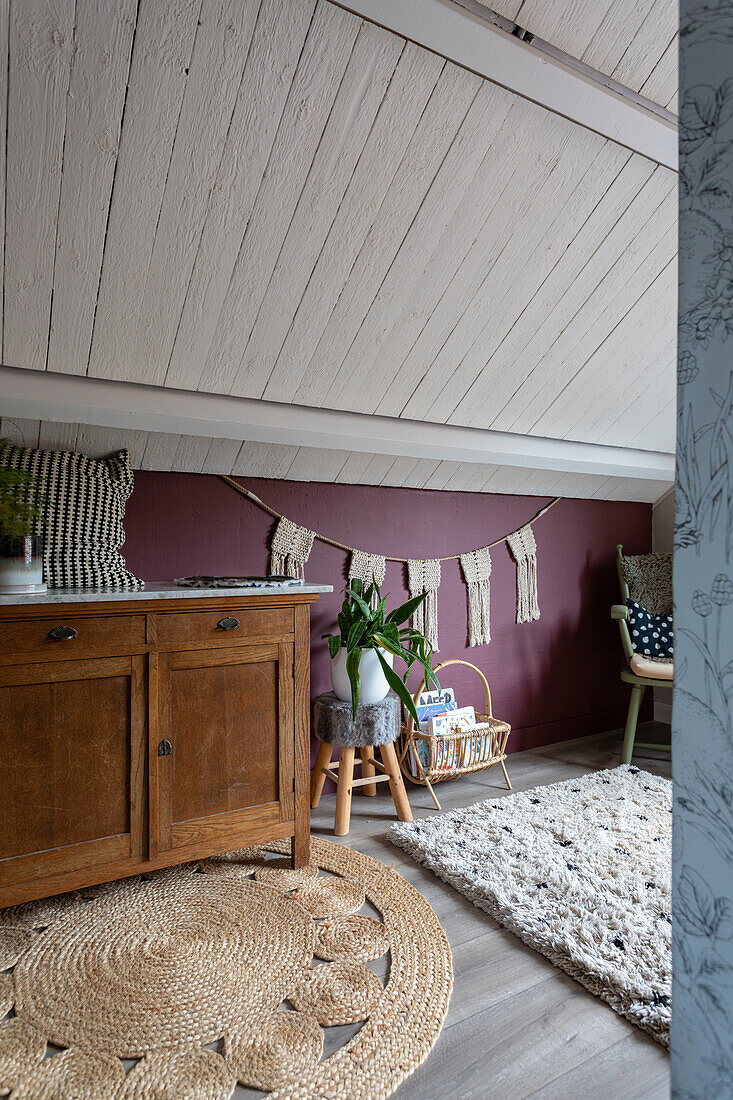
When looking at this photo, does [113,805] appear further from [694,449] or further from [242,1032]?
[694,449]

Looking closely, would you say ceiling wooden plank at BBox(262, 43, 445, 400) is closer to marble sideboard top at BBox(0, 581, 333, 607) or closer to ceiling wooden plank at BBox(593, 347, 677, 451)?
marble sideboard top at BBox(0, 581, 333, 607)

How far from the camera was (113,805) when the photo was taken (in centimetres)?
193

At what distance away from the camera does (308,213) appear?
1.91 m

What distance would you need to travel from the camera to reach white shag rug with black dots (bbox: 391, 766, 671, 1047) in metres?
1.67

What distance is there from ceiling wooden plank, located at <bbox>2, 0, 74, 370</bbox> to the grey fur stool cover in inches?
60.0

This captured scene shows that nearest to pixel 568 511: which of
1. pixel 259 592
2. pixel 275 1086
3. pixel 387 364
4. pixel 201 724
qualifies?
pixel 387 364

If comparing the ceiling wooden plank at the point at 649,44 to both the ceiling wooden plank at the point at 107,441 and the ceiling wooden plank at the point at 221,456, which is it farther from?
the ceiling wooden plank at the point at 107,441

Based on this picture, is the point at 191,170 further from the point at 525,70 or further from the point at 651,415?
the point at 651,415

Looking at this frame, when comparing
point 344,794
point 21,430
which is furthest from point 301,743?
point 21,430

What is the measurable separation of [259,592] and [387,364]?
37.9 inches

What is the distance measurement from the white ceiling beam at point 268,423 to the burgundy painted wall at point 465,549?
0.34 metres

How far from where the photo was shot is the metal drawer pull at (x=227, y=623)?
2078 millimetres

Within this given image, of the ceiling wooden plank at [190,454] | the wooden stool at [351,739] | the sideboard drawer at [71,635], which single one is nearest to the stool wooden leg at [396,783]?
the wooden stool at [351,739]

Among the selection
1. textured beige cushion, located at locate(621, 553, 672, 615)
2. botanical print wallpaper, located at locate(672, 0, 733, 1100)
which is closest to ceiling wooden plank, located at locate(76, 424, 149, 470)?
botanical print wallpaper, located at locate(672, 0, 733, 1100)
